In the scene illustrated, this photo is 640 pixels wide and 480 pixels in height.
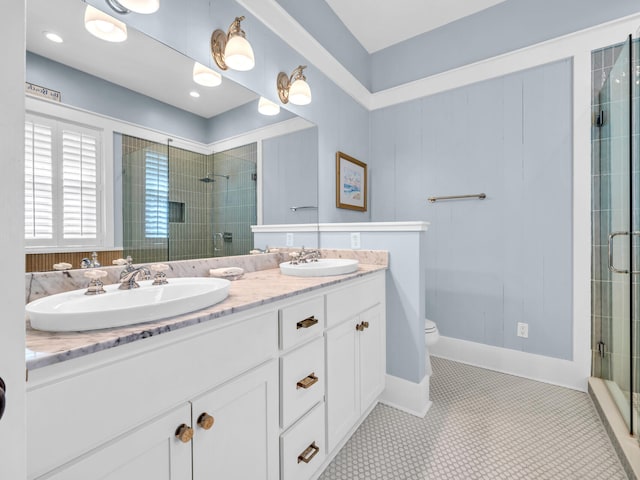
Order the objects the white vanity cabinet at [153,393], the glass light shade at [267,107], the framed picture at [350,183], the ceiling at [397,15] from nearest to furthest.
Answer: the white vanity cabinet at [153,393] < the glass light shade at [267,107] < the ceiling at [397,15] < the framed picture at [350,183]

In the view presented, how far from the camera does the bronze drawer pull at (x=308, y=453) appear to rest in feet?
3.77

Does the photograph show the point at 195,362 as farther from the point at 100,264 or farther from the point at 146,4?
the point at 146,4

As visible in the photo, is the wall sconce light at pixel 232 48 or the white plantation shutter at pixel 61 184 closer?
the white plantation shutter at pixel 61 184

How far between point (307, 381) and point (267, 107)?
1505 mm

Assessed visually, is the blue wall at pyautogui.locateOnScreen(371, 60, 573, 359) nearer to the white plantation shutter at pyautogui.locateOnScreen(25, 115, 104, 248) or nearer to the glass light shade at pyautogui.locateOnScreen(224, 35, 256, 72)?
the glass light shade at pyautogui.locateOnScreen(224, 35, 256, 72)

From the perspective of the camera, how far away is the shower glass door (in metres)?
1.52

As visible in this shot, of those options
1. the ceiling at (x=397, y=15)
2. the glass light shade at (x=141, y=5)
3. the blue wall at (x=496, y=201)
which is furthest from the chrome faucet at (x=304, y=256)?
the ceiling at (x=397, y=15)

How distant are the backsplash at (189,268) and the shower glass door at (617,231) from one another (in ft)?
4.02

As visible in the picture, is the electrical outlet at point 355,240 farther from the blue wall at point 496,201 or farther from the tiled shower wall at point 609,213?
the tiled shower wall at point 609,213

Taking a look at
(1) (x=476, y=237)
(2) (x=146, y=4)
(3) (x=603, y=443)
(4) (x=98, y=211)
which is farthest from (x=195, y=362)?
(1) (x=476, y=237)

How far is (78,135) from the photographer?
1.03 m

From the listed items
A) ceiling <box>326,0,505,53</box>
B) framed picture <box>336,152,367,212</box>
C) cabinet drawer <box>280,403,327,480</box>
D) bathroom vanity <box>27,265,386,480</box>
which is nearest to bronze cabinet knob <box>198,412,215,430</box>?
bathroom vanity <box>27,265,386,480</box>

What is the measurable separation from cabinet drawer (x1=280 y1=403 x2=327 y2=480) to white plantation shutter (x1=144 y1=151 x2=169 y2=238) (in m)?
0.94

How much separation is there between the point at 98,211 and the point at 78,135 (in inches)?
10.2
